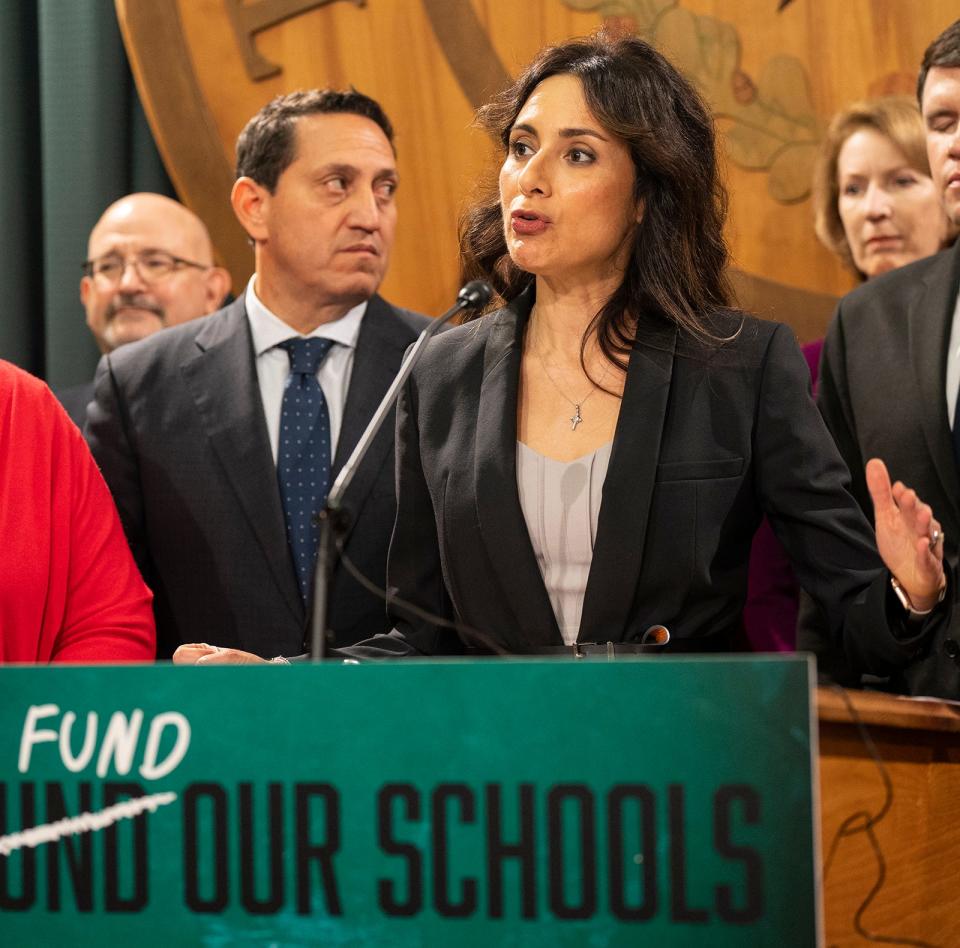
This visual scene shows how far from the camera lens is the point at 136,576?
2.21 m

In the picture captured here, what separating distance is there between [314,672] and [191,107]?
2355mm

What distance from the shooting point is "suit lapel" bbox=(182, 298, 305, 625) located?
2512 mm

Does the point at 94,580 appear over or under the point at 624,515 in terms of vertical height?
under

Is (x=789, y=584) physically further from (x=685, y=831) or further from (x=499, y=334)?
(x=685, y=831)

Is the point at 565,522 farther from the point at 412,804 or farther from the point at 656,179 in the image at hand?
the point at 412,804

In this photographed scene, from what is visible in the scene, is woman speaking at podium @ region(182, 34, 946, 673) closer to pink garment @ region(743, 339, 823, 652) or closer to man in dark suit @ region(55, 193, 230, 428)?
pink garment @ region(743, 339, 823, 652)

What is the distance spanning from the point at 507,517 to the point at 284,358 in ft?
3.34

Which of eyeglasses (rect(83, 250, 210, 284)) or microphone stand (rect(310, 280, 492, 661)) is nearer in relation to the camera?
microphone stand (rect(310, 280, 492, 661))

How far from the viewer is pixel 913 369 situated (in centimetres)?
Answer: 230

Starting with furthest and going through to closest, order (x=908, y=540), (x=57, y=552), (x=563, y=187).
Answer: (x=57, y=552) → (x=563, y=187) → (x=908, y=540)

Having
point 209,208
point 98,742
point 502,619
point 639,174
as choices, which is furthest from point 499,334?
point 209,208

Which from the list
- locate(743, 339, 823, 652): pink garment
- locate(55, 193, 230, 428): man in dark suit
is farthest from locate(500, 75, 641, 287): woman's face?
locate(55, 193, 230, 428): man in dark suit

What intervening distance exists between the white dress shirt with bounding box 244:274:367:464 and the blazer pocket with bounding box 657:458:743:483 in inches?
36.7

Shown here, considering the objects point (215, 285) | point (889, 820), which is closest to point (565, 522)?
point (889, 820)
